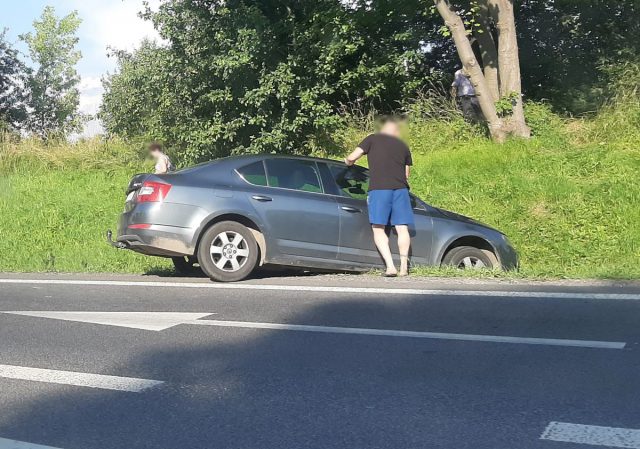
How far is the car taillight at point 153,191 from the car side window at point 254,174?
89 cm

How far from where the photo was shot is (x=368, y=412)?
4348 mm

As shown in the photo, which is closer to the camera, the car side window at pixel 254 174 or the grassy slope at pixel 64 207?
the car side window at pixel 254 174

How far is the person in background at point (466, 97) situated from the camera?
56.7 feet

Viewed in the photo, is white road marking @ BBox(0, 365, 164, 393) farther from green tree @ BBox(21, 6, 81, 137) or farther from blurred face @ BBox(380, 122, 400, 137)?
green tree @ BBox(21, 6, 81, 137)

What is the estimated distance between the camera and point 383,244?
30.5 ft

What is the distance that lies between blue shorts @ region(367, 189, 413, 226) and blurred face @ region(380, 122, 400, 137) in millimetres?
827

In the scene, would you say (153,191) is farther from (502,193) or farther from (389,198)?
(502,193)

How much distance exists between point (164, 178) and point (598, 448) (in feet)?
21.2

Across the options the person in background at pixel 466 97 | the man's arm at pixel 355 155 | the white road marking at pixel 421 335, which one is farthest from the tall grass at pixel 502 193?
the white road marking at pixel 421 335

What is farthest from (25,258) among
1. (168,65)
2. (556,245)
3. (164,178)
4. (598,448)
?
(598,448)

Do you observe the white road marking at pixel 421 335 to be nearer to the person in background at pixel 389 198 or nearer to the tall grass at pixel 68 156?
the person in background at pixel 389 198

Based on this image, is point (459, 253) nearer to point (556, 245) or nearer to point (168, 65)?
point (556, 245)

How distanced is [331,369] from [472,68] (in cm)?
1191

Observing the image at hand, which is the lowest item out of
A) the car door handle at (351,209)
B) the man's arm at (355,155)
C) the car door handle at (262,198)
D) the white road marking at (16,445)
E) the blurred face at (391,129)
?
the white road marking at (16,445)
